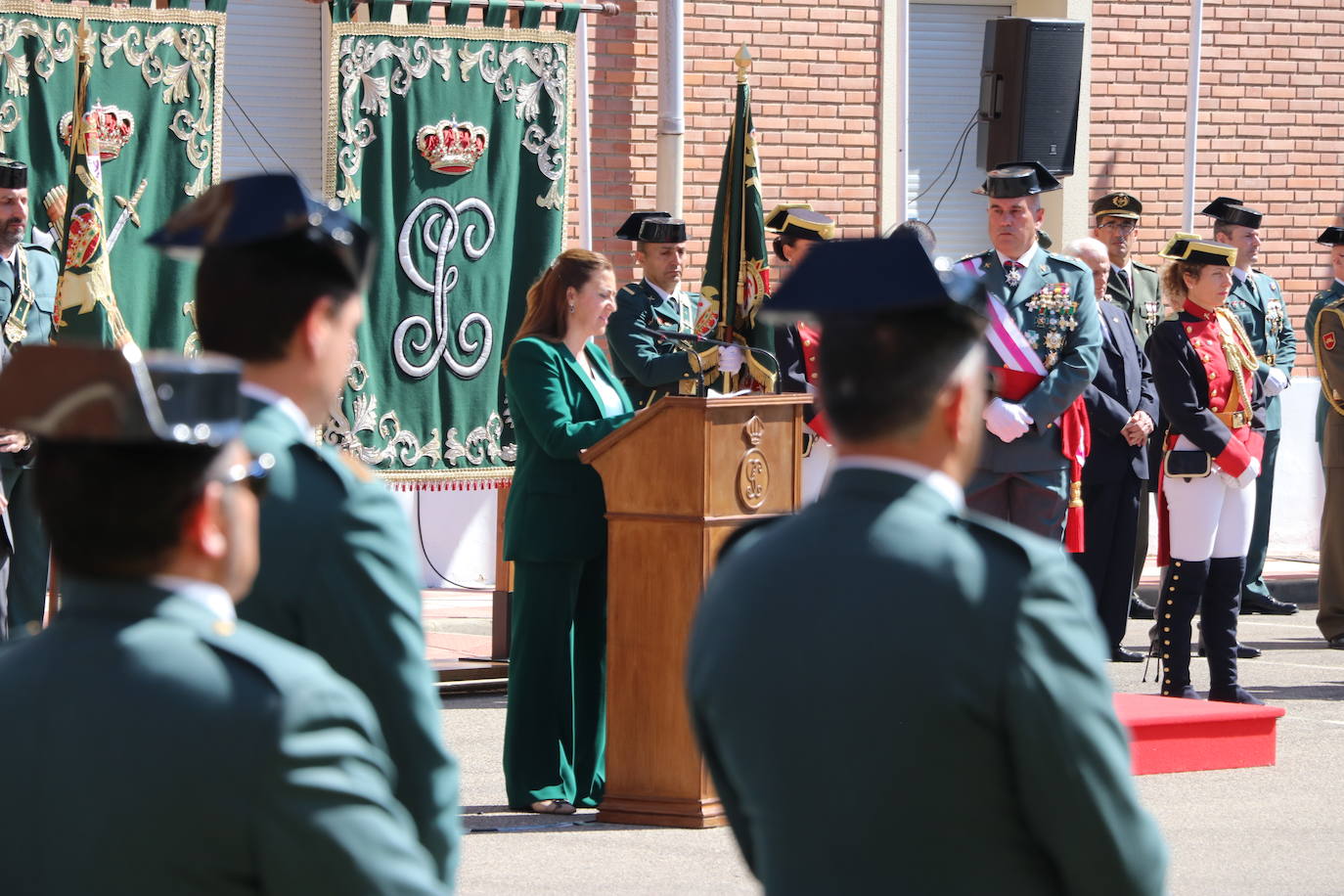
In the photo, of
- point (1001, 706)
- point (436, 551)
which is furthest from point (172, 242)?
point (436, 551)

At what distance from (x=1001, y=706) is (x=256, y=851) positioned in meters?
0.78

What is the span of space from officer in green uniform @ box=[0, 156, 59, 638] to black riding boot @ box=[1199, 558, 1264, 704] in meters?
4.61

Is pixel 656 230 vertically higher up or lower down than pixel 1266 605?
higher up

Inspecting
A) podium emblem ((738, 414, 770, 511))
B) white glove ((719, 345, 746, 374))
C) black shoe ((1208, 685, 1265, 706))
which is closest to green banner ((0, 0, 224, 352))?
white glove ((719, 345, 746, 374))

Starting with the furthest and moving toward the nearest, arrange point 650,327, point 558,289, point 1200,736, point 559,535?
point 650,327
point 1200,736
point 559,535
point 558,289

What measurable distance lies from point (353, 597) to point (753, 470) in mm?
3884

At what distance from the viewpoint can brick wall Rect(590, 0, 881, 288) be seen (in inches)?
480

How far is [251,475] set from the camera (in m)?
2.11

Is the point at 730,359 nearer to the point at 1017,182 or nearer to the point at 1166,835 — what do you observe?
the point at 1017,182

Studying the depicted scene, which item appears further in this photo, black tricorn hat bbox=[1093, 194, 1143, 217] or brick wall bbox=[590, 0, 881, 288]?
brick wall bbox=[590, 0, 881, 288]

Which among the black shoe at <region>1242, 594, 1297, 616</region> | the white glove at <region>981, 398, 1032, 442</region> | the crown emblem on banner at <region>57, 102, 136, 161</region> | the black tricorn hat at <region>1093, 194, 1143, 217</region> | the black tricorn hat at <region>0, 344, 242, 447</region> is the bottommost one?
the black shoe at <region>1242, 594, 1297, 616</region>

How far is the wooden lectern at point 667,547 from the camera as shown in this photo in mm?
6262

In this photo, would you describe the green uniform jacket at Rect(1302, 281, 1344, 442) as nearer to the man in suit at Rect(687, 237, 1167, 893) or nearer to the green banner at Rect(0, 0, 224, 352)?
the green banner at Rect(0, 0, 224, 352)

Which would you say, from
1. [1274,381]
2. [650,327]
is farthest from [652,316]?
[1274,381]
